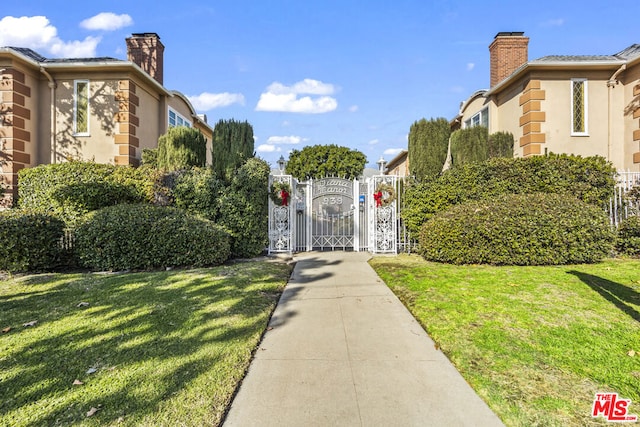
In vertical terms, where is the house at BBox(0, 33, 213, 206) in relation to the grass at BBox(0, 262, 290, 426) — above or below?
above

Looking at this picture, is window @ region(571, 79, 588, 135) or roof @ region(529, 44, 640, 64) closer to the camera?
roof @ region(529, 44, 640, 64)

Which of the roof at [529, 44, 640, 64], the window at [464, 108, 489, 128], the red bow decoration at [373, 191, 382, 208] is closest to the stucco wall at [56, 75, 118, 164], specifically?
the red bow decoration at [373, 191, 382, 208]

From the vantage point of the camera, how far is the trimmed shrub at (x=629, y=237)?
26.9 feet

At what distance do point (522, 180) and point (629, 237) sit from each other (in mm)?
2958

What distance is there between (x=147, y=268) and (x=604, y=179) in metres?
12.1

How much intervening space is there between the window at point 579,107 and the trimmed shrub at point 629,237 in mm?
4116

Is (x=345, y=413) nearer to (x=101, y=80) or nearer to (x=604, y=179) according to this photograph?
(x=604, y=179)

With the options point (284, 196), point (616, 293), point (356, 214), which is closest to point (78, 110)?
point (284, 196)

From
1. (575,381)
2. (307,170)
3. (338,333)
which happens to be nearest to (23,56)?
(307,170)

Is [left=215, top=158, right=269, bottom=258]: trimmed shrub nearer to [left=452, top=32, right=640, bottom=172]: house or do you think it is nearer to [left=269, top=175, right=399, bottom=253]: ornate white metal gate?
[left=269, top=175, right=399, bottom=253]: ornate white metal gate

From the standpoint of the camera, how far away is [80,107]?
10836 mm

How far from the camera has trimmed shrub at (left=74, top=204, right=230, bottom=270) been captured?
725 cm

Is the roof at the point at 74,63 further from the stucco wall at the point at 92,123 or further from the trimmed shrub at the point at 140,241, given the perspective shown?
the trimmed shrub at the point at 140,241

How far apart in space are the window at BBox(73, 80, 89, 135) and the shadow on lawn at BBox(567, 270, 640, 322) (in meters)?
14.2
